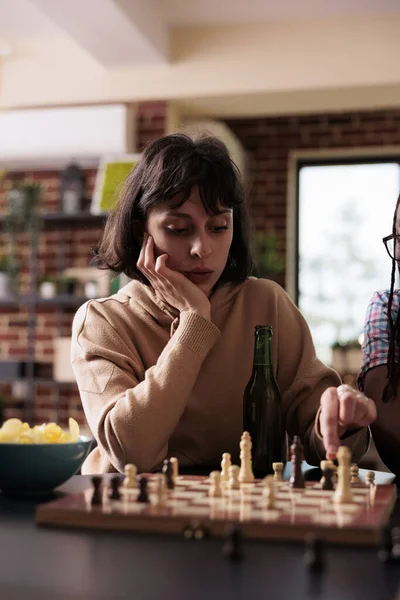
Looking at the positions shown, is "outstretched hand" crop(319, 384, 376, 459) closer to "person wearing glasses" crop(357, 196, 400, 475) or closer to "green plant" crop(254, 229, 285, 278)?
"person wearing glasses" crop(357, 196, 400, 475)

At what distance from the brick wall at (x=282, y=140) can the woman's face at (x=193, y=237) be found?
5.11 meters

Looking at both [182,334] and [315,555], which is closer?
[315,555]

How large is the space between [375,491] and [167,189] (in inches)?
31.6

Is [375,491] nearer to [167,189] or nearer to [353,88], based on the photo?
[167,189]

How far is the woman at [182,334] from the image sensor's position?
1.54 m

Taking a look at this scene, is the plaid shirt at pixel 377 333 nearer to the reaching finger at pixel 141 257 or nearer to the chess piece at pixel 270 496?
the reaching finger at pixel 141 257

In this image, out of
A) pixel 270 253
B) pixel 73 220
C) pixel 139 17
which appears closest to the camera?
pixel 139 17

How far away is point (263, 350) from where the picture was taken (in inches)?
62.2

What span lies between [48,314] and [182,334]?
487cm

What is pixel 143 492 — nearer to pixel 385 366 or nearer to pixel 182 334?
pixel 182 334

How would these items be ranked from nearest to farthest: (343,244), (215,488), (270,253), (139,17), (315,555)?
(315,555) < (215,488) < (139,17) < (270,253) < (343,244)

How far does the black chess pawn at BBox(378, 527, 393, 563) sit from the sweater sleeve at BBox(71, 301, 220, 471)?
2.37 feet

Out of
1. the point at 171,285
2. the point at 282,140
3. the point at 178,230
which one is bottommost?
the point at 171,285

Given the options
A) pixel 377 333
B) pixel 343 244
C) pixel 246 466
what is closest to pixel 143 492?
pixel 246 466
